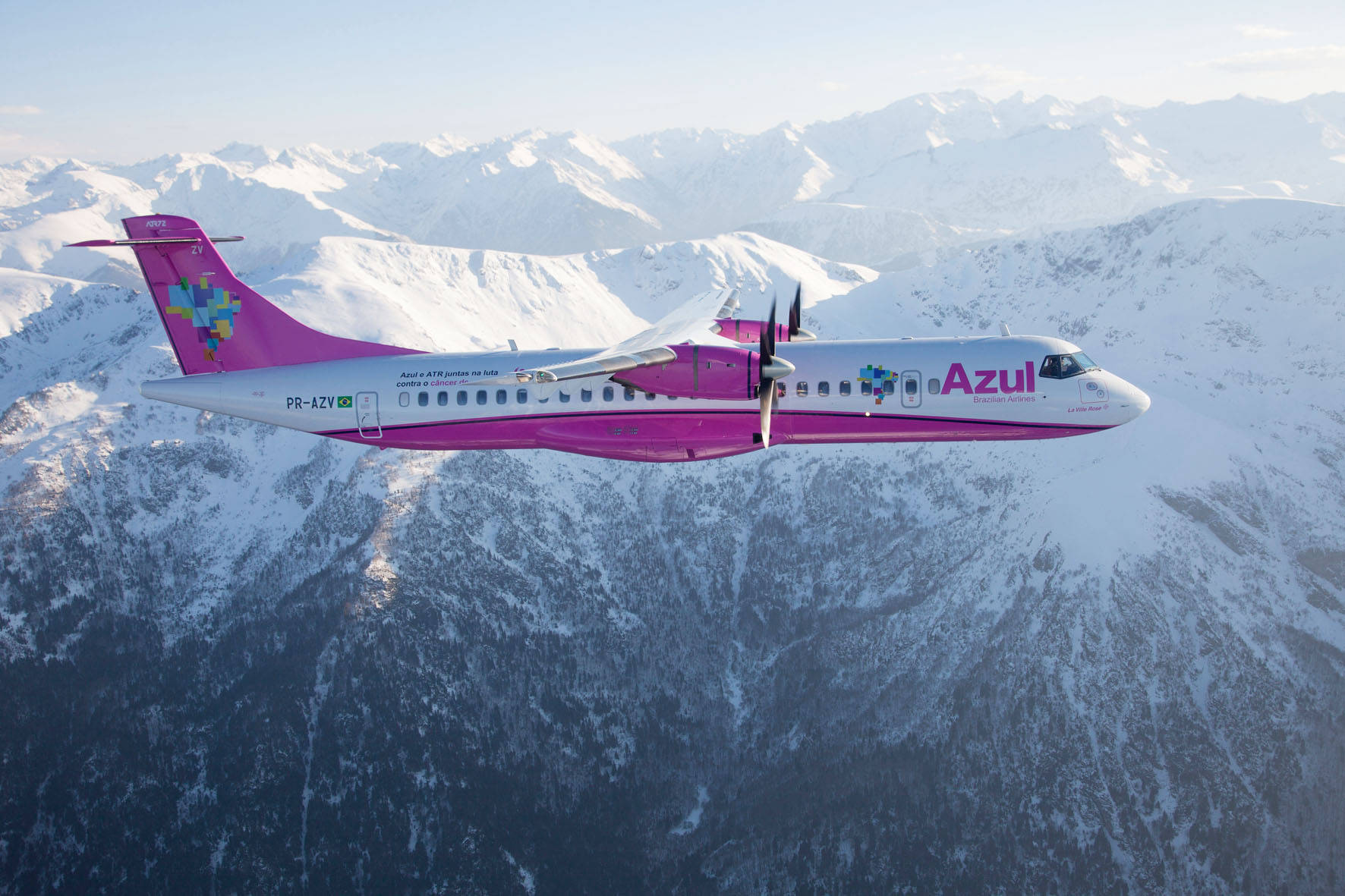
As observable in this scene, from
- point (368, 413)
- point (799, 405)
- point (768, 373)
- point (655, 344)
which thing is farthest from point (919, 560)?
point (368, 413)

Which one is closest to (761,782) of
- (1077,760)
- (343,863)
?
(1077,760)

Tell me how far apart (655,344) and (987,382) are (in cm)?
1773

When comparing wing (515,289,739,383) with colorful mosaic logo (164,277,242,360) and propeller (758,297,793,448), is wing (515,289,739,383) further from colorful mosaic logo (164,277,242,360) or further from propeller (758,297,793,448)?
colorful mosaic logo (164,277,242,360)

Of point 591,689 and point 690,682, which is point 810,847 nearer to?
point 690,682

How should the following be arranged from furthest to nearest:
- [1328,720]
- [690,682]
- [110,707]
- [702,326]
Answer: [690,682] < [110,707] < [1328,720] < [702,326]

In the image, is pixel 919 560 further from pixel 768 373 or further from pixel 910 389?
pixel 768 373

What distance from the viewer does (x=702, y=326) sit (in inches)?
1975

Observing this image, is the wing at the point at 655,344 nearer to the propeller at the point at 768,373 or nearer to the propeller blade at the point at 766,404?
the propeller at the point at 768,373

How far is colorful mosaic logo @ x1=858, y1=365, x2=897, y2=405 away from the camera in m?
43.9

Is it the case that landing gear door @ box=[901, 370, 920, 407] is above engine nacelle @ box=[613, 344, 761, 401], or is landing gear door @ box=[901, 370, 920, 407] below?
below

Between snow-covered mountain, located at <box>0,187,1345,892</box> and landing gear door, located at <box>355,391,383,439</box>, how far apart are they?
93.4 metres

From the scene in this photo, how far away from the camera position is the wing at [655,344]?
1375 inches

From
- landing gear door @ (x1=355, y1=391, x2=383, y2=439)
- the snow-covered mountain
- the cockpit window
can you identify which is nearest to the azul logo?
the cockpit window

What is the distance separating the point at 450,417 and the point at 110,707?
122 metres
